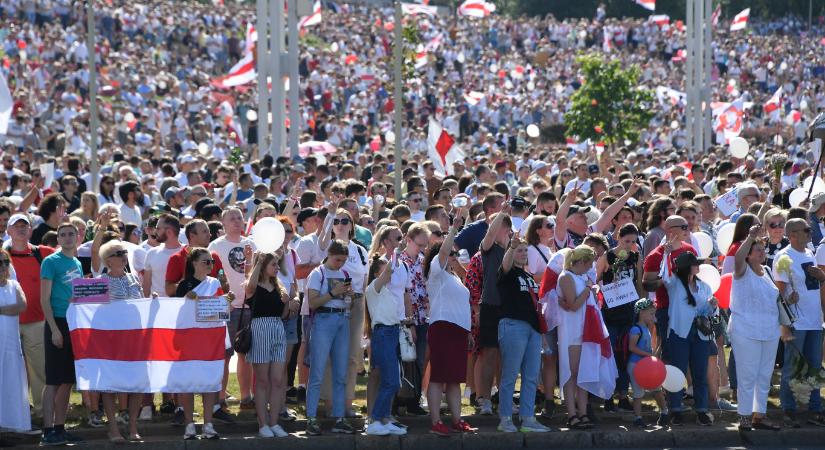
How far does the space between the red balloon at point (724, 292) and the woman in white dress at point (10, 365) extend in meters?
6.12

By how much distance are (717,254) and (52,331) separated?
6.84 metres

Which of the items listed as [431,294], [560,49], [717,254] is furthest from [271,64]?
[560,49]

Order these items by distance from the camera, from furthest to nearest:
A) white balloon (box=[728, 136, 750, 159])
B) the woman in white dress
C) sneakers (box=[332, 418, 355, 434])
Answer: white balloon (box=[728, 136, 750, 159])
sneakers (box=[332, 418, 355, 434])
the woman in white dress

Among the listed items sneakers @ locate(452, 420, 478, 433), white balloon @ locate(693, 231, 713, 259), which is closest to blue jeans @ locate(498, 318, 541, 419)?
sneakers @ locate(452, 420, 478, 433)

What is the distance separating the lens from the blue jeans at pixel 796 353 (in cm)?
1215

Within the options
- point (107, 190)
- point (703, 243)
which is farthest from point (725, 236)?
point (107, 190)

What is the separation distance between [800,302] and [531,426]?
102 inches

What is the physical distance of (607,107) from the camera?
131 feet

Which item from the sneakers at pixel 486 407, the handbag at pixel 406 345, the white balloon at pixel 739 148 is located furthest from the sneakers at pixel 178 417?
the white balloon at pixel 739 148

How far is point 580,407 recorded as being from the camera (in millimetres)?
11992

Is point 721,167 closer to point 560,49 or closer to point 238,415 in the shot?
point 238,415

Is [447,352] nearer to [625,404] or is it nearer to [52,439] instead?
[625,404]

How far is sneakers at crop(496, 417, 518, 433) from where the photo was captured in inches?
459

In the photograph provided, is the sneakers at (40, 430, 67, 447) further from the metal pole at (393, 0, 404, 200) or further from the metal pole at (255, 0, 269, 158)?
the metal pole at (255, 0, 269, 158)
